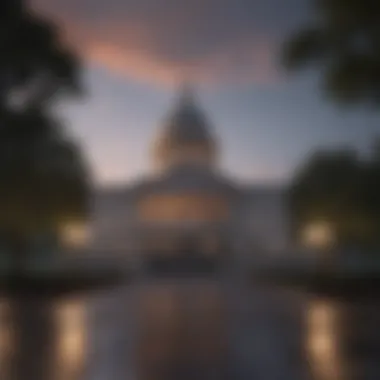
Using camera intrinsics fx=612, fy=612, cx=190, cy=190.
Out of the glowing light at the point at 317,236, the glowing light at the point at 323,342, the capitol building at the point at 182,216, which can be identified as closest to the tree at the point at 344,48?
the capitol building at the point at 182,216

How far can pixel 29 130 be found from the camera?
493 cm

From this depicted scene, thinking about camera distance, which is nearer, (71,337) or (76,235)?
(71,337)

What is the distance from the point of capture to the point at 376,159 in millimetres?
4988

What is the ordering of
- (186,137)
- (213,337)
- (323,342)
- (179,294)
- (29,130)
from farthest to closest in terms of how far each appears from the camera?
(186,137)
(179,294)
(29,130)
(213,337)
(323,342)

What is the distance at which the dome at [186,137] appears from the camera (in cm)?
554

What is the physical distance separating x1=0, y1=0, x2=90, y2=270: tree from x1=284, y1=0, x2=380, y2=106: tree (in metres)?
1.76

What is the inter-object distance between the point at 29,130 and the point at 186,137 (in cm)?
759

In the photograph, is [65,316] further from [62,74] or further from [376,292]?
[376,292]

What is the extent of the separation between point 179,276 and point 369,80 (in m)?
3.11

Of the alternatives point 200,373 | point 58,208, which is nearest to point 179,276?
point 58,208

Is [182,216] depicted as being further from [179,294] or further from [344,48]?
[344,48]

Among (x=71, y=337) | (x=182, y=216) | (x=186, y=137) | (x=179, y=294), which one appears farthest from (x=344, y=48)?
(x=186, y=137)

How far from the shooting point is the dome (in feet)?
18.2

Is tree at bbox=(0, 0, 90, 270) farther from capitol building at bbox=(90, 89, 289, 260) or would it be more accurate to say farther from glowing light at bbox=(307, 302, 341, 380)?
glowing light at bbox=(307, 302, 341, 380)
